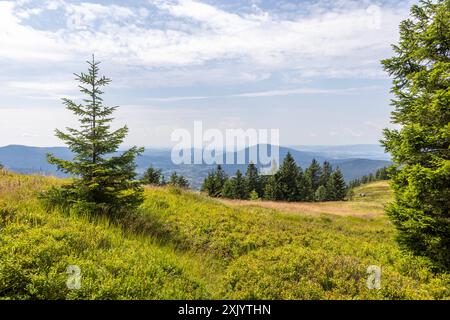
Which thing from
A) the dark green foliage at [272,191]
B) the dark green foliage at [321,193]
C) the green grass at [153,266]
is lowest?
the dark green foliage at [321,193]

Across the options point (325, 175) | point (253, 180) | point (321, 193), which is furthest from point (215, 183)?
point (325, 175)

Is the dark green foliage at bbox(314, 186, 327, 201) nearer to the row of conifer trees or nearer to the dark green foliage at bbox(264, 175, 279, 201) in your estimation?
the row of conifer trees

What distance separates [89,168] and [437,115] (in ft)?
35.0

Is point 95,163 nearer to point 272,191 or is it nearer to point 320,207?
point 320,207

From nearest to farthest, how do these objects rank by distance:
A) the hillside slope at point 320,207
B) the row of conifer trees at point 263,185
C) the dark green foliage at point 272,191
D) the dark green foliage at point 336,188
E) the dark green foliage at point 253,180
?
the hillside slope at point 320,207 < the dark green foliage at point 272,191 < the row of conifer trees at point 263,185 < the dark green foliage at point 253,180 < the dark green foliage at point 336,188

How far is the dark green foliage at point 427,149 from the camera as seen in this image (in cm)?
721

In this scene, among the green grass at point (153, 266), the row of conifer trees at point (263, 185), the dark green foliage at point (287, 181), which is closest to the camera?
the green grass at point (153, 266)

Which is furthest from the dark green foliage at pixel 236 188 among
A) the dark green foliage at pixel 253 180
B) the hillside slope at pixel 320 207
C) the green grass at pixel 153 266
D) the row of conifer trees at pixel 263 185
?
the green grass at pixel 153 266

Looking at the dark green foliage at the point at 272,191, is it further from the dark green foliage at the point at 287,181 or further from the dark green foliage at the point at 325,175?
the dark green foliage at the point at 325,175

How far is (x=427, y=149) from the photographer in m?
8.12

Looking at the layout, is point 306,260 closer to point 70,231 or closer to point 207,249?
point 207,249

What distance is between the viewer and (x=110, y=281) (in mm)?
4227

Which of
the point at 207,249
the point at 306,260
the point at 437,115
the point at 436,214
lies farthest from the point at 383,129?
the point at 207,249

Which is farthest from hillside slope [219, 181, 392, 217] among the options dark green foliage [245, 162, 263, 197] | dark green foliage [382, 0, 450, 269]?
dark green foliage [245, 162, 263, 197]
